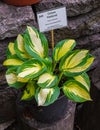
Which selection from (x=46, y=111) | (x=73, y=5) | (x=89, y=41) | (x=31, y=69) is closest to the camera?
(x=31, y=69)

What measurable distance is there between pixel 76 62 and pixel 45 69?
123mm

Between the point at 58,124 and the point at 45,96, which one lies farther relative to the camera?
the point at 58,124

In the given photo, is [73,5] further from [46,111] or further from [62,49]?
[46,111]

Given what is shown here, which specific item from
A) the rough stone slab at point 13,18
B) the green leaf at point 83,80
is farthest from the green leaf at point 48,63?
the rough stone slab at point 13,18

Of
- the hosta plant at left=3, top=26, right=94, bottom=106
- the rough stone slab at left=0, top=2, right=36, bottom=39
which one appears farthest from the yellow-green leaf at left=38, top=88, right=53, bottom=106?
the rough stone slab at left=0, top=2, right=36, bottom=39

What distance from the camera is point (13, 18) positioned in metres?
1.31

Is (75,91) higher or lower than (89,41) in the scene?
higher

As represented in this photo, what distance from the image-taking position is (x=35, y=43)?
3.81ft

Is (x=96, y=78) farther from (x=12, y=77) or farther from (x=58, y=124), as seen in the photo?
(x=12, y=77)

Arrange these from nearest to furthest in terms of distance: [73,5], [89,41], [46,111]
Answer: [46,111] → [73,5] → [89,41]

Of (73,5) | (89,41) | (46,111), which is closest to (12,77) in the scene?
(46,111)

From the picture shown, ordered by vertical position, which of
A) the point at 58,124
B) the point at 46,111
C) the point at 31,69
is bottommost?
the point at 58,124

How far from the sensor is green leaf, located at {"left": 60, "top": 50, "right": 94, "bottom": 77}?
1137 mm

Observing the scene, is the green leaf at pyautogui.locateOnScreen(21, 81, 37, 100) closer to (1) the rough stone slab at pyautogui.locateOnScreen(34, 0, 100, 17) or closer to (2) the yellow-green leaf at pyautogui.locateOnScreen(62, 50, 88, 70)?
(2) the yellow-green leaf at pyautogui.locateOnScreen(62, 50, 88, 70)
